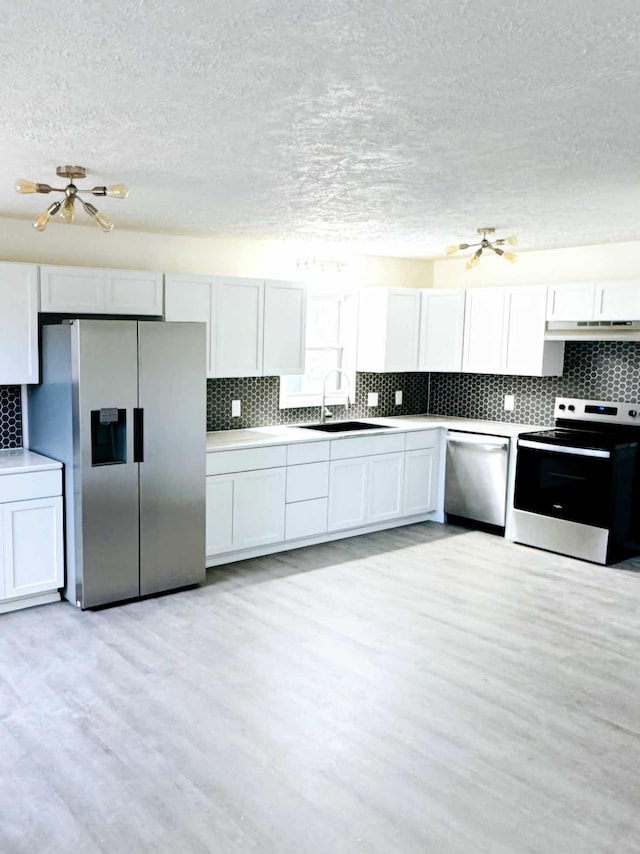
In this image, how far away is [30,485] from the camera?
156 inches

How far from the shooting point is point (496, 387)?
20.9 feet

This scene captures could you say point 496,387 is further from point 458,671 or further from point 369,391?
point 458,671

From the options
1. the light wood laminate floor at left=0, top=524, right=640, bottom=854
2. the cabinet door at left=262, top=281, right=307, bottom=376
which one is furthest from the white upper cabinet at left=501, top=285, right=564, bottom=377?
the light wood laminate floor at left=0, top=524, right=640, bottom=854

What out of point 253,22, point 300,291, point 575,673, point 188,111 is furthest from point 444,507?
point 253,22

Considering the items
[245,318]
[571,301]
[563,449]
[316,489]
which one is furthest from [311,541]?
[571,301]

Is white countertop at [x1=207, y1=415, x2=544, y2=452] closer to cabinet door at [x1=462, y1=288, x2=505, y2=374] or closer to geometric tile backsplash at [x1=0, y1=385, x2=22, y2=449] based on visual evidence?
cabinet door at [x1=462, y1=288, x2=505, y2=374]

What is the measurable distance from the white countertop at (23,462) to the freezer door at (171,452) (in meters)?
0.52

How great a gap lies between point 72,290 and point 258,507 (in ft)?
6.05

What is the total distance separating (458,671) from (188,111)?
105 inches

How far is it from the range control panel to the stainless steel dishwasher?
619 mm

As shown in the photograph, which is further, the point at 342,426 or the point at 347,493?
the point at 342,426

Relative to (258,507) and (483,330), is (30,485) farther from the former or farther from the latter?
(483,330)

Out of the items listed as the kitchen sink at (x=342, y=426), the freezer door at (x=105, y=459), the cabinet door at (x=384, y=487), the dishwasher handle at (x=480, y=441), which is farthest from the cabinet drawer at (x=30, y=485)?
the dishwasher handle at (x=480, y=441)

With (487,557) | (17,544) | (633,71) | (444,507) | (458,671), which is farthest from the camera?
(444,507)
